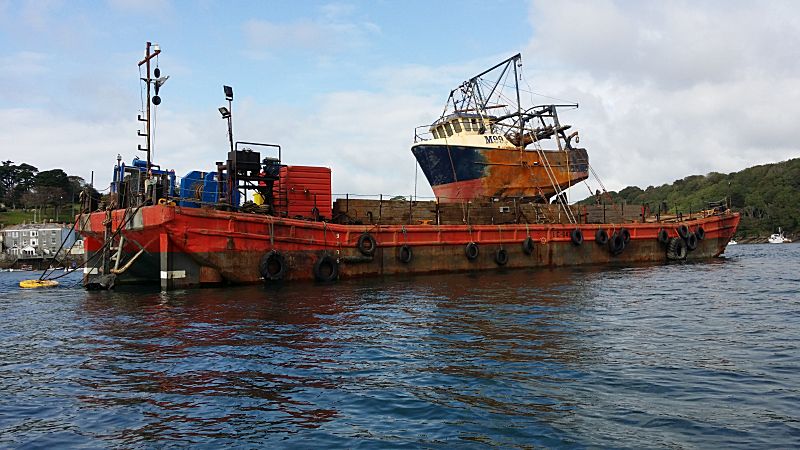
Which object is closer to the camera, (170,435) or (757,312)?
(170,435)

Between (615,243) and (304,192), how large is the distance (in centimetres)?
1748

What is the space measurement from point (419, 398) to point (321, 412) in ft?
4.13

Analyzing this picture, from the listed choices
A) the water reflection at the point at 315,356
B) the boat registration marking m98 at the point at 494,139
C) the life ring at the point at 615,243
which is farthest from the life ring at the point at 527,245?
the water reflection at the point at 315,356

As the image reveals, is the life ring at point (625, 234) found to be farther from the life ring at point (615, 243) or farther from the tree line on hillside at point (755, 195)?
the tree line on hillside at point (755, 195)

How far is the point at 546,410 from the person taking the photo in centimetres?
652

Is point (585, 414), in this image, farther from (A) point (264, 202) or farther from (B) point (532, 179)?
(B) point (532, 179)

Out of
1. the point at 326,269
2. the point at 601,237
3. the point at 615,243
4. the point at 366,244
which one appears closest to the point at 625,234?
the point at 615,243

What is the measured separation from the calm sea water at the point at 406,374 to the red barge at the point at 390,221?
3941 mm

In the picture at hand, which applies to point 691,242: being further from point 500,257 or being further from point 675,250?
point 500,257

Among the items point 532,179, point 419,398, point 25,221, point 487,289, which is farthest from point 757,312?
point 25,221

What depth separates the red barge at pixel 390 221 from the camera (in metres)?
19.4

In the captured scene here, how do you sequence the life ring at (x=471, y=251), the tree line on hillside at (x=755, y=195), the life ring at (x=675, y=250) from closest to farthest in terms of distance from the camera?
the life ring at (x=471, y=251) < the life ring at (x=675, y=250) < the tree line on hillside at (x=755, y=195)

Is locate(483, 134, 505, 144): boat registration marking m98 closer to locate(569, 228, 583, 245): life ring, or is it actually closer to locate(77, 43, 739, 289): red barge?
locate(77, 43, 739, 289): red barge

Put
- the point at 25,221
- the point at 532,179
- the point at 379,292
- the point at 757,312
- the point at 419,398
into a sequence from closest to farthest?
1. the point at 419,398
2. the point at 757,312
3. the point at 379,292
4. the point at 532,179
5. the point at 25,221
